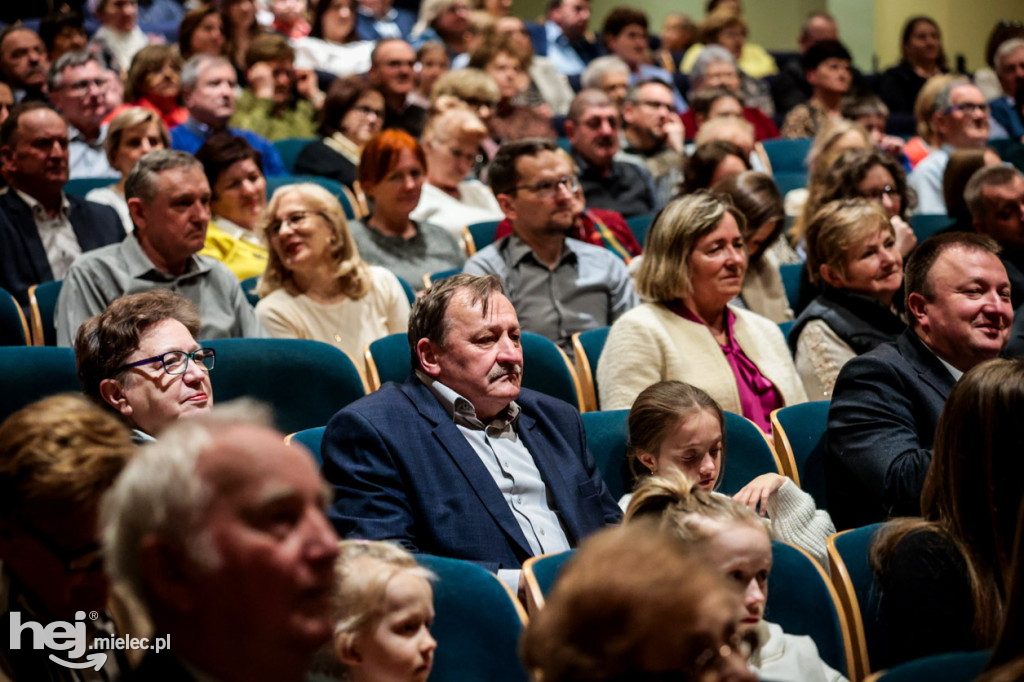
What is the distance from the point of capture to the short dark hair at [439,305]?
2213 millimetres

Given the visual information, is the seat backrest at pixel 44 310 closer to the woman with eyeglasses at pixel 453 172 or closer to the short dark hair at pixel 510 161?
the short dark hair at pixel 510 161

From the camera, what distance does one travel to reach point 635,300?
3537 millimetres

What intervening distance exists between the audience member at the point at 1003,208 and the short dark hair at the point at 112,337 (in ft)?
8.15

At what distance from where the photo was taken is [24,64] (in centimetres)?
502

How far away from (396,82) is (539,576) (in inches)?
163

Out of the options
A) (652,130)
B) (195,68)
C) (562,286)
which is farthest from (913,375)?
(195,68)

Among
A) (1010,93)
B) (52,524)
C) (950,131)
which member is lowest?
(52,524)

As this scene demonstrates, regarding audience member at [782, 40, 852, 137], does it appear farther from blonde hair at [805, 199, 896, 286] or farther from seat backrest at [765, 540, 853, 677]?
seat backrest at [765, 540, 853, 677]

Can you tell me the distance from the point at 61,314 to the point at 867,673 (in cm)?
213

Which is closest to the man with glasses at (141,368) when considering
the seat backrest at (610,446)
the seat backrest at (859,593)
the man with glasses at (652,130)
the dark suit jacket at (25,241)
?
the seat backrest at (610,446)

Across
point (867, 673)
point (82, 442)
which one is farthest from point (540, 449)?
point (82, 442)

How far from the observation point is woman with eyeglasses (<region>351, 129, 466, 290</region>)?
3.78m

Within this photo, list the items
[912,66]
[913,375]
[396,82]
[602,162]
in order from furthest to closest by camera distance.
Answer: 1. [912,66]
2. [396,82]
3. [602,162]
4. [913,375]

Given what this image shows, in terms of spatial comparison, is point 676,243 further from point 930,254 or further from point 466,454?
point 466,454
